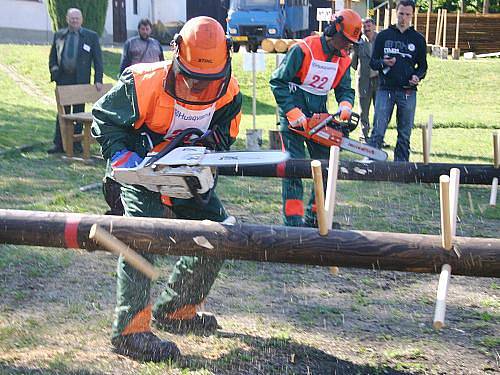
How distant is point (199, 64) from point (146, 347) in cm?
136

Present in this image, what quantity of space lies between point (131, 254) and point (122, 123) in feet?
2.48

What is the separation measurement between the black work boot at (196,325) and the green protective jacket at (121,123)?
933 mm

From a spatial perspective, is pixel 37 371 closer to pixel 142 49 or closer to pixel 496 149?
pixel 496 149

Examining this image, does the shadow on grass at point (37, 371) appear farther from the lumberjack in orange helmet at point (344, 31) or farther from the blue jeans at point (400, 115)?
the blue jeans at point (400, 115)

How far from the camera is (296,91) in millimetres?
6121

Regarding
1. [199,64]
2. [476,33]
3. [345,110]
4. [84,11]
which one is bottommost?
[476,33]

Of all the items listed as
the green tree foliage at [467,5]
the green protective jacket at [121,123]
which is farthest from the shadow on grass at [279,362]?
the green tree foliage at [467,5]

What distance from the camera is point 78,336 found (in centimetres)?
409

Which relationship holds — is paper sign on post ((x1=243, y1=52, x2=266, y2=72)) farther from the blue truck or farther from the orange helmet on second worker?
the blue truck

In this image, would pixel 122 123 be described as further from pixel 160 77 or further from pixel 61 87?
pixel 61 87

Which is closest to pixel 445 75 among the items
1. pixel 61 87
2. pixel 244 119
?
pixel 244 119

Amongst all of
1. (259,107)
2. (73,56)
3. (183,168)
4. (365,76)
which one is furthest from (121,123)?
(259,107)

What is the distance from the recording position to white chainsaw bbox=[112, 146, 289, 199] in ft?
11.5

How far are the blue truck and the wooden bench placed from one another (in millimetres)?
15747
